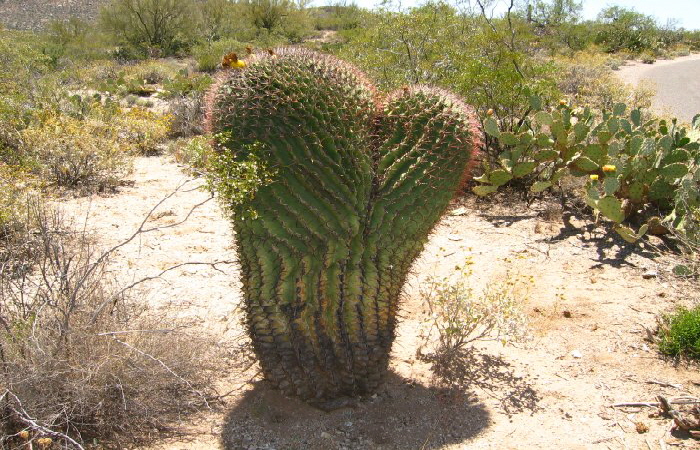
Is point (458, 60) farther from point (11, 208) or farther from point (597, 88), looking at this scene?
point (597, 88)

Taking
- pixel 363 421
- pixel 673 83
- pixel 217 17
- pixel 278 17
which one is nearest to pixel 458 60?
pixel 363 421

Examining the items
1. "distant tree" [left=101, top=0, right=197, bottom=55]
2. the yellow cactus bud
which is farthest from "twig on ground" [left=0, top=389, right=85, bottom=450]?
"distant tree" [left=101, top=0, right=197, bottom=55]

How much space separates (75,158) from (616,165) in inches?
248

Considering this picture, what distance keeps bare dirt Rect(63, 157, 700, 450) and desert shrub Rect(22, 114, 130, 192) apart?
114 centimetres

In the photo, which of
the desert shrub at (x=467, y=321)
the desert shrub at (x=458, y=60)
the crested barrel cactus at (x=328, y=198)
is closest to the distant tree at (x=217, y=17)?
the desert shrub at (x=458, y=60)

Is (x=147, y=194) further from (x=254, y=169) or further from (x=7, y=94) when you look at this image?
(x=254, y=169)

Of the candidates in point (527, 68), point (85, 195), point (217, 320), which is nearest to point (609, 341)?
point (217, 320)

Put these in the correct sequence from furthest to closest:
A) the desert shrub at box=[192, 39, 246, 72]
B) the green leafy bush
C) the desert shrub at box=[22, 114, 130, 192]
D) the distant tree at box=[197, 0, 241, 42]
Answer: the distant tree at box=[197, 0, 241, 42], the desert shrub at box=[192, 39, 246, 72], the desert shrub at box=[22, 114, 130, 192], the green leafy bush

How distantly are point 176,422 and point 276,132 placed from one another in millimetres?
1639

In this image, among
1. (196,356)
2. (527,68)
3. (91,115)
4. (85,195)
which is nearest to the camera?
(196,356)

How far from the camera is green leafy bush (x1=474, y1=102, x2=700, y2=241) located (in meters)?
5.53

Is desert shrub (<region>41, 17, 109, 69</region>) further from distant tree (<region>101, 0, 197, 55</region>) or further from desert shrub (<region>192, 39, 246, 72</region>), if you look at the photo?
desert shrub (<region>192, 39, 246, 72</region>)

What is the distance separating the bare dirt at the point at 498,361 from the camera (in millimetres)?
3100

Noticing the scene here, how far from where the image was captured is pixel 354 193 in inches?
113
